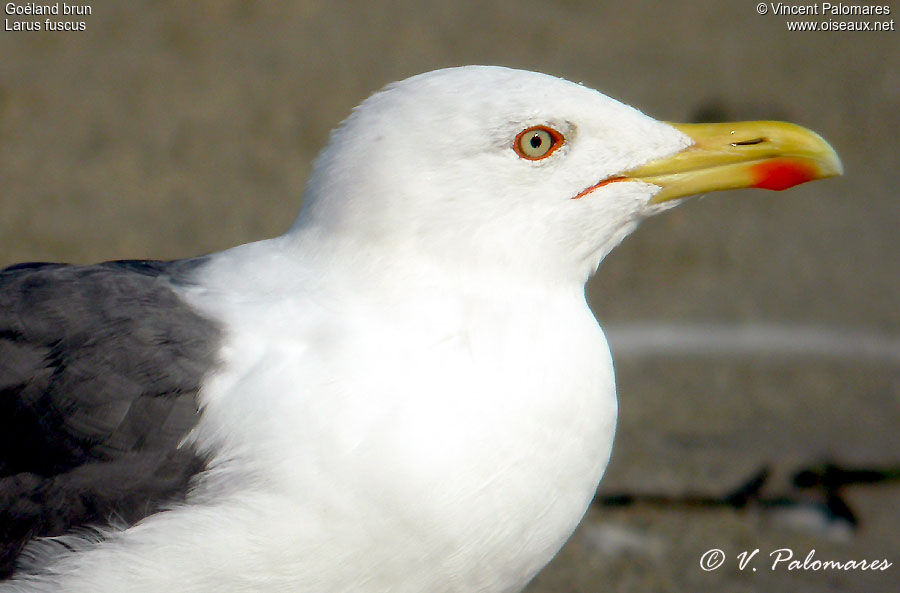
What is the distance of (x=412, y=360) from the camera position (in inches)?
90.8

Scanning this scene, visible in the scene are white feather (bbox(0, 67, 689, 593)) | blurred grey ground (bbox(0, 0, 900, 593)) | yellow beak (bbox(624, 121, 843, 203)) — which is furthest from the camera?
blurred grey ground (bbox(0, 0, 900, 593))

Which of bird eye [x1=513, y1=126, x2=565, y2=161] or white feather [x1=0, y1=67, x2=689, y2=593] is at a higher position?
bird eye [x1=513, y1=126, x2=565, y2=161]

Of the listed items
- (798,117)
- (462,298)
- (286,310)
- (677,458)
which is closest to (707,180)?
(462,298)

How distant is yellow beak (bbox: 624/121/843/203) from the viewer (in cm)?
260

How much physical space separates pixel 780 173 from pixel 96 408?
162 cm

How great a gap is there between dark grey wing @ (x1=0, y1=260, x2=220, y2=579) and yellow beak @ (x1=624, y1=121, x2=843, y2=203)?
1.08m

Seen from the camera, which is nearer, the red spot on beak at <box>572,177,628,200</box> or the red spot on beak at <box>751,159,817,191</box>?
the red spot on beak at <box>572,177,628,200</box>

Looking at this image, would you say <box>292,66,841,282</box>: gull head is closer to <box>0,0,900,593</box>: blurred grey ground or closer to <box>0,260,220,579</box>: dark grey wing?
<box>0,260,220,579</box>: dark grey wing

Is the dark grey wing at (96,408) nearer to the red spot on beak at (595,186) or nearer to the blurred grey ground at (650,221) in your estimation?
the red spot on beak at (595,186)

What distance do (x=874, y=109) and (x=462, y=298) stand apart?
616cm

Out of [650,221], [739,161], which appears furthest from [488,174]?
[650,221]

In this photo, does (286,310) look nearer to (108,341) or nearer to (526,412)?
(108,341)

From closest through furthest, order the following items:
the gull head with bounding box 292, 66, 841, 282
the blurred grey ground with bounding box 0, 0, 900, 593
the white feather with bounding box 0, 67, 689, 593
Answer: the white feather with bounding box 0, 67, 689, 593, the gull head with bounding box 292, 66, 841, 282, the blurred grey ground with bounding box 0, 0, 900, 593

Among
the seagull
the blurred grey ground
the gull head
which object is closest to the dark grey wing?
the seagull
